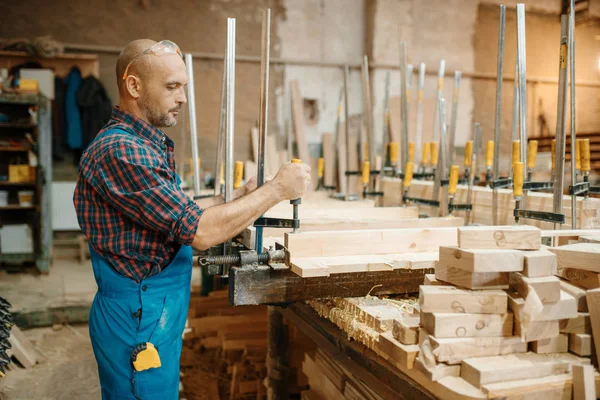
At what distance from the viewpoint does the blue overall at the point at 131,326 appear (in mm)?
1990

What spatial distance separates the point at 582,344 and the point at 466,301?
0.38m

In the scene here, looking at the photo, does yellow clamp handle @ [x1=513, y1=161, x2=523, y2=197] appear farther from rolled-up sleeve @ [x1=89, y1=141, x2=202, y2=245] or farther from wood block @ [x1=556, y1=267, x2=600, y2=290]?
rolled-up sleeve @ [x1=89, y1=141, x2=202, y2=245]

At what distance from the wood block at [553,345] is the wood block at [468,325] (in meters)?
0.09

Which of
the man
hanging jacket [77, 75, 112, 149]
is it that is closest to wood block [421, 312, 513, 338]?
the man

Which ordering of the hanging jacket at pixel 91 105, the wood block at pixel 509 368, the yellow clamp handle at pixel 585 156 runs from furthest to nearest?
the hanging jacket at pixel 91 105 → the yellow clamp handle at pixel 585 156 → the wood block at pixel 509 368

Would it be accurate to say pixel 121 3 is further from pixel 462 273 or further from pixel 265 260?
pixel 462 273

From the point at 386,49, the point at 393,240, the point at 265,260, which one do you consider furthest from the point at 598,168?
the point at 265,260

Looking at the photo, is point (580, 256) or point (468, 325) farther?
point (580, 256)

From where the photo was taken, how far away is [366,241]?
2197 mm

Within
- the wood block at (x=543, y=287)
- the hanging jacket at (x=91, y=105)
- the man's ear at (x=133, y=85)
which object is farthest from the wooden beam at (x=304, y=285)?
the hanging jacket at (x=91, y=105)

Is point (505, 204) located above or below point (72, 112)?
below

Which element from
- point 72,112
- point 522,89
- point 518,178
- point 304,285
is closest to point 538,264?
point 304,285

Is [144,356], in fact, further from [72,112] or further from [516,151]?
[72,112]

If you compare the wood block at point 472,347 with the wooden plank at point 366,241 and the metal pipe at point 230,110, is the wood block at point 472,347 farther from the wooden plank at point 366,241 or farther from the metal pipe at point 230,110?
the metal pipe at point 230,110
